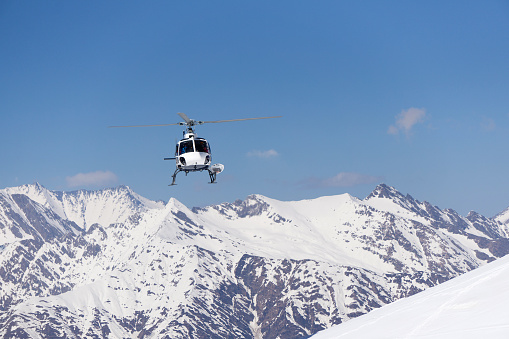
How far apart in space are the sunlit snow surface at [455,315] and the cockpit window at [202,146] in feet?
95.1

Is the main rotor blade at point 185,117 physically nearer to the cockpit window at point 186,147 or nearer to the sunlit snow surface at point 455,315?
the cockpit window at point 186,147

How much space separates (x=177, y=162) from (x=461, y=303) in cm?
4169

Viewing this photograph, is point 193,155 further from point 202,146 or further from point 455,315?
point 455,315

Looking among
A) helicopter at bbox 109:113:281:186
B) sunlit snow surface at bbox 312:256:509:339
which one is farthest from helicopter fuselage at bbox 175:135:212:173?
sunlit snow surface at bbox 312:256:509:339

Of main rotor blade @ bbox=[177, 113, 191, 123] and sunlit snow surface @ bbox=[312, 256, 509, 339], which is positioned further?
main rotor blade @ bbox=[177, 113, 191, 123]

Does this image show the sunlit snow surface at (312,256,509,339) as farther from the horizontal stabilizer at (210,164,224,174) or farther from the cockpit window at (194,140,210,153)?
the cockpit window at (194,140,210,153)

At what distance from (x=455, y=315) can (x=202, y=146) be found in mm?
41562

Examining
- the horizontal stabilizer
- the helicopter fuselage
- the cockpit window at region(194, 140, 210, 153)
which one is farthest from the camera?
the horizontal stabilizer

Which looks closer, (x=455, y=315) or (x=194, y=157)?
(x=455, y=315)

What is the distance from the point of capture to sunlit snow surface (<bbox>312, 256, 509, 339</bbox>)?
151 feet

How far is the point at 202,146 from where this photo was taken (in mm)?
84688

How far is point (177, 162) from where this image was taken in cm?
8506

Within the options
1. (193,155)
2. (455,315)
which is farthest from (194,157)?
(455,315)

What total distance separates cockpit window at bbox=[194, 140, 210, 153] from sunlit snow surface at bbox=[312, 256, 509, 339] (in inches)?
1141
